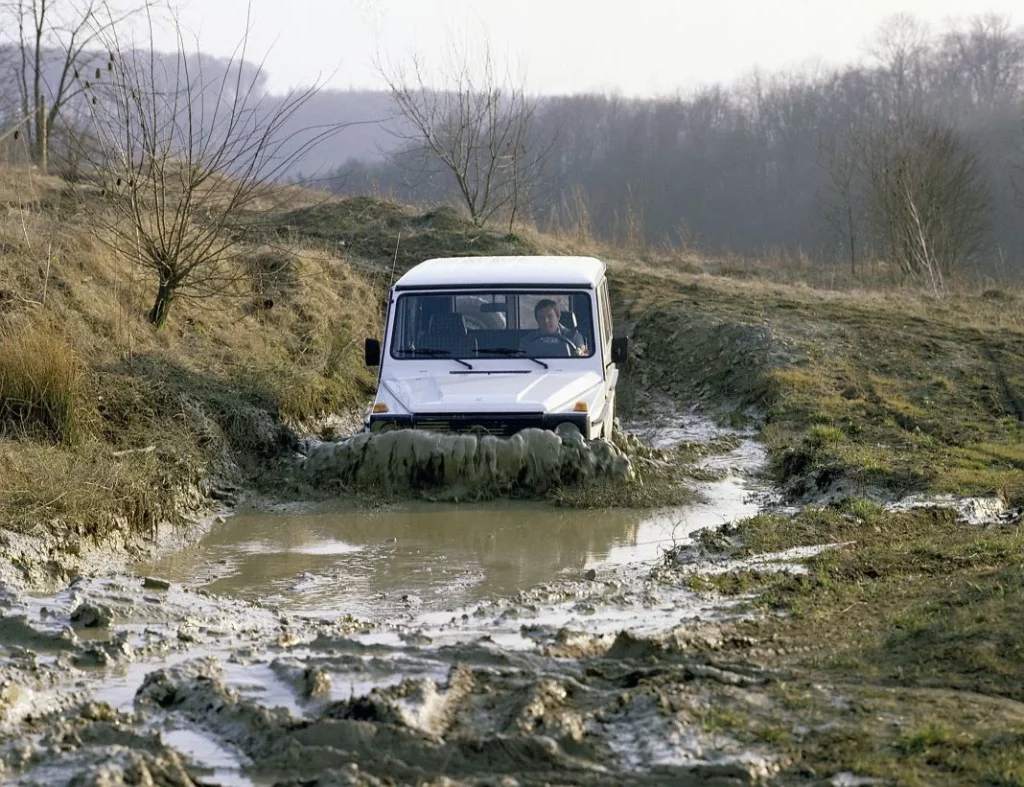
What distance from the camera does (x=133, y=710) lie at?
469cm

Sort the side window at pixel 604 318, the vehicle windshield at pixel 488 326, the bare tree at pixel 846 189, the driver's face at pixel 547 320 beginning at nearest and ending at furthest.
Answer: the vehicle windshield at pixel 488 326 < the driver's face at pixel 547 320 < the side window at pixel 604 318 < the bare tree at pixel 846 189

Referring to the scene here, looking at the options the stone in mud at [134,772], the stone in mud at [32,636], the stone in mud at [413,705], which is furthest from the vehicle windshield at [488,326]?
the stone in mud at [134,772]

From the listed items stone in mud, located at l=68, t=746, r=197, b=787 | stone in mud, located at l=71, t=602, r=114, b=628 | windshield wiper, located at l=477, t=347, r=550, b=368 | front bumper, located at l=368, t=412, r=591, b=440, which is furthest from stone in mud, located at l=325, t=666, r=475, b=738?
windshield wiper, located at l=477, t=347, r=550, b=368

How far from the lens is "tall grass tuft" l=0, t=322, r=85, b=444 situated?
29.8 ft

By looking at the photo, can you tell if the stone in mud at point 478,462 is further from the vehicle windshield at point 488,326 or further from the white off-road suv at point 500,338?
the vehicle windshield at point 488,326

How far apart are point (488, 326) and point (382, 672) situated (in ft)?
17.9

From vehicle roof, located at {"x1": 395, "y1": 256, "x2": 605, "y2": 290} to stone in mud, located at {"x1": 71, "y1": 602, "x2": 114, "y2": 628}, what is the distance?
16.0 feet

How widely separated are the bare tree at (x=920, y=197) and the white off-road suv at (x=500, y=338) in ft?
63.0

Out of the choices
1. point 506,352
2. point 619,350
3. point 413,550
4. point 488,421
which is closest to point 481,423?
point 488,421

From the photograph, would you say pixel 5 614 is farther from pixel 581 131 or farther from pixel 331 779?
pixel 581 131

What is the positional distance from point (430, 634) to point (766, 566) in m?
2.25

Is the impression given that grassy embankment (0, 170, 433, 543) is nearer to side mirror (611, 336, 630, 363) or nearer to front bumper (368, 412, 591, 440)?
front bumper (368, 412, 591, 440)

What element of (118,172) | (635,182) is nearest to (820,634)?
(118,172)

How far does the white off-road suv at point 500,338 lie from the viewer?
32.2 ft
